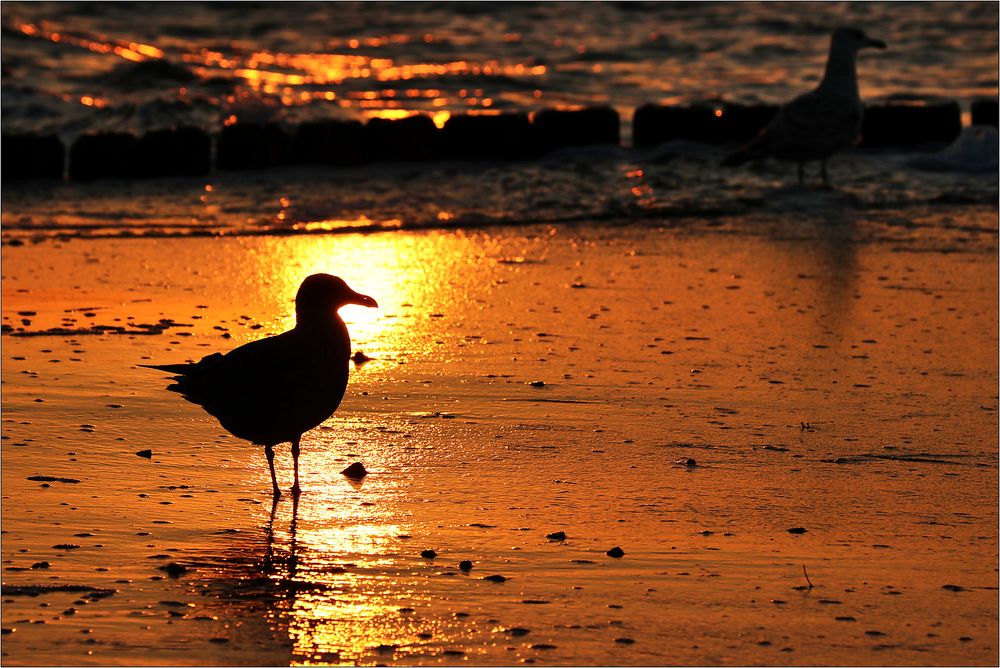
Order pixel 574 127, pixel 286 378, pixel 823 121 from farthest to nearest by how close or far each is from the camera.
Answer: pixel 574 127
pixel 823 121
pixel 286 378

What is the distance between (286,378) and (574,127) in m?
10.2

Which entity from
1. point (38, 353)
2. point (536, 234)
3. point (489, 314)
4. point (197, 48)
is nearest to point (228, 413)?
point (38, 353)

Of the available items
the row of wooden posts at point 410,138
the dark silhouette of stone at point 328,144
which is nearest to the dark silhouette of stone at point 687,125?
the row of wooden posts at point 410,138

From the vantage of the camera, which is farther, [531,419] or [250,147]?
[250,147]

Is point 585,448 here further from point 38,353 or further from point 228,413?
point 38,353

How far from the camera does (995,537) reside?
5.16 m

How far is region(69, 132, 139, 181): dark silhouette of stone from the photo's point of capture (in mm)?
14016

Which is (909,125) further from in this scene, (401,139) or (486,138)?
(401,139)

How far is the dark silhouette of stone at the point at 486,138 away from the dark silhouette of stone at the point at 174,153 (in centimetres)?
226

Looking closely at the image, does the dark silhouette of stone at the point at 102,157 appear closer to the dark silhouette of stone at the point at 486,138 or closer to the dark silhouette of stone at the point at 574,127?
the dark silhouette of stone at the point at 486,138

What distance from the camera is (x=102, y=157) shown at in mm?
14070

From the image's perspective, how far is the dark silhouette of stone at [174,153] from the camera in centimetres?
1421

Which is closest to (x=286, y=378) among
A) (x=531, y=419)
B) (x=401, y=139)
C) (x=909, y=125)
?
(x=531, y=419)

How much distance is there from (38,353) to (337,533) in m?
3.02
